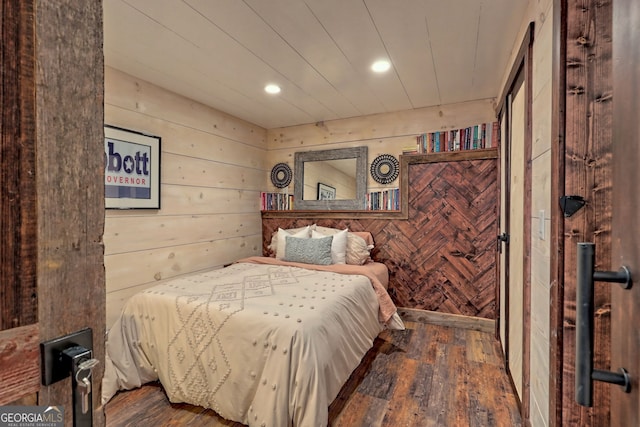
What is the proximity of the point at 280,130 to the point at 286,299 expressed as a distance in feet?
9.41

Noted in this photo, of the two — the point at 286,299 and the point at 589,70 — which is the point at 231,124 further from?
the point at 589,70

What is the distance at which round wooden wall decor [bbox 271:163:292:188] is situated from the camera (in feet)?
13.5

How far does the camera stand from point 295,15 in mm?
1795

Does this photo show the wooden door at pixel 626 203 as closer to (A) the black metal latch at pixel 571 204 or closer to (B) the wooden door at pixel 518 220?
(A) the black metal latch at pixel 571 204

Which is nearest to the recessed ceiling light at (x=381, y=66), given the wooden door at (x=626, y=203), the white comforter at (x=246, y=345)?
the white comforter at (x=246, y=345)

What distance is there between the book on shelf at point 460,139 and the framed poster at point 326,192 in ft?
3.37

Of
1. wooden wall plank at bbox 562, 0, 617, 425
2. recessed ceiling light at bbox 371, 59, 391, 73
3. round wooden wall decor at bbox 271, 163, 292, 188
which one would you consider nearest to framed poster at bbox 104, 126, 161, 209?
round wooden wall decor at bbox 271, 163, 292, 188

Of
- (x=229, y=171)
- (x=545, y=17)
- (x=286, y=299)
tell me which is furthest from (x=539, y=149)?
(x=229, y=171)

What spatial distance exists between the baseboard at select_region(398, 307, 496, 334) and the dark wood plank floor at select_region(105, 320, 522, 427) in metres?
0.39

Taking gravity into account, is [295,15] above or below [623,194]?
above

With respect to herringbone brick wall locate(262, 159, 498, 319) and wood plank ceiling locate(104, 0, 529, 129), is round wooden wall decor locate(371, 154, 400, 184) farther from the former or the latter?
wood plank ceiling locate(104, 0, 529, 129)

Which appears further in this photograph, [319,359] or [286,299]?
[286,299]

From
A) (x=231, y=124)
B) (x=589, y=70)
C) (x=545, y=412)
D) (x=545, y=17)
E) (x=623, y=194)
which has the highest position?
(x=231, y=124)

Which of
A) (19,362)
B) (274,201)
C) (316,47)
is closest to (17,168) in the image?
(19,362)
